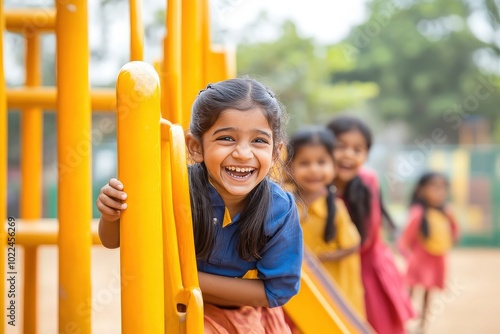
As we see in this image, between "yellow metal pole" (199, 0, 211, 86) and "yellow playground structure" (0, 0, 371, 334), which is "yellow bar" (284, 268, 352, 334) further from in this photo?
"yellow metal pole" (199, 0, 211, 86)

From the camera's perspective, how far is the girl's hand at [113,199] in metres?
1.77

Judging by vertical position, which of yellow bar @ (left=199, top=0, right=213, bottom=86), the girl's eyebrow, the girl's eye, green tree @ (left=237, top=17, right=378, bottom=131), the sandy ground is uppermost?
green tree @ (left=237, top=17, right=378, bottom=131)

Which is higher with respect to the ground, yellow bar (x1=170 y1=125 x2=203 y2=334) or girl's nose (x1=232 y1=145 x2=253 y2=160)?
girl's nose (x1=232 y1=145 x2=253 y2=160)

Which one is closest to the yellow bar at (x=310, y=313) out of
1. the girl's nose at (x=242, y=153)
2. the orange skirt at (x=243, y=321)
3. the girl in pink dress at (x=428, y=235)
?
the orange skirt at (x=243, y=321)

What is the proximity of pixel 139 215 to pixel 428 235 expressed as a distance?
5.92 metres

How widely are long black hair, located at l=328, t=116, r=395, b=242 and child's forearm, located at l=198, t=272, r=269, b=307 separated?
7.87ft

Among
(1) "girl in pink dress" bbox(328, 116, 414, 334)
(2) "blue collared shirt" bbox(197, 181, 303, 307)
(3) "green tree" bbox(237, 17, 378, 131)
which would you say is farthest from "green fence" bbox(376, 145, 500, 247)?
(2) "blue collared shirt" bbox(197, 181, 303, 307)

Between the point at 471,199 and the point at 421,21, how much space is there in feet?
58.4

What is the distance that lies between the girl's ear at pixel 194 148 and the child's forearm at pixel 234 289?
31cm

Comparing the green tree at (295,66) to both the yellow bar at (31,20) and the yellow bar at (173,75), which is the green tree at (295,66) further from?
the yellow bar at (173,75)

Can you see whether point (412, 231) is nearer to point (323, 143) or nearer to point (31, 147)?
point (323, 143)

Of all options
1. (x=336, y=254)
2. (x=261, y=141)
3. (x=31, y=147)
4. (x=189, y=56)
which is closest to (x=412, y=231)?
(x=336, y=254)

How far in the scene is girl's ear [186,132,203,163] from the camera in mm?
2145

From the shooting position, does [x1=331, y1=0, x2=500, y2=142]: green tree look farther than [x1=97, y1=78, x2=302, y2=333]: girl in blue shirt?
Yes
